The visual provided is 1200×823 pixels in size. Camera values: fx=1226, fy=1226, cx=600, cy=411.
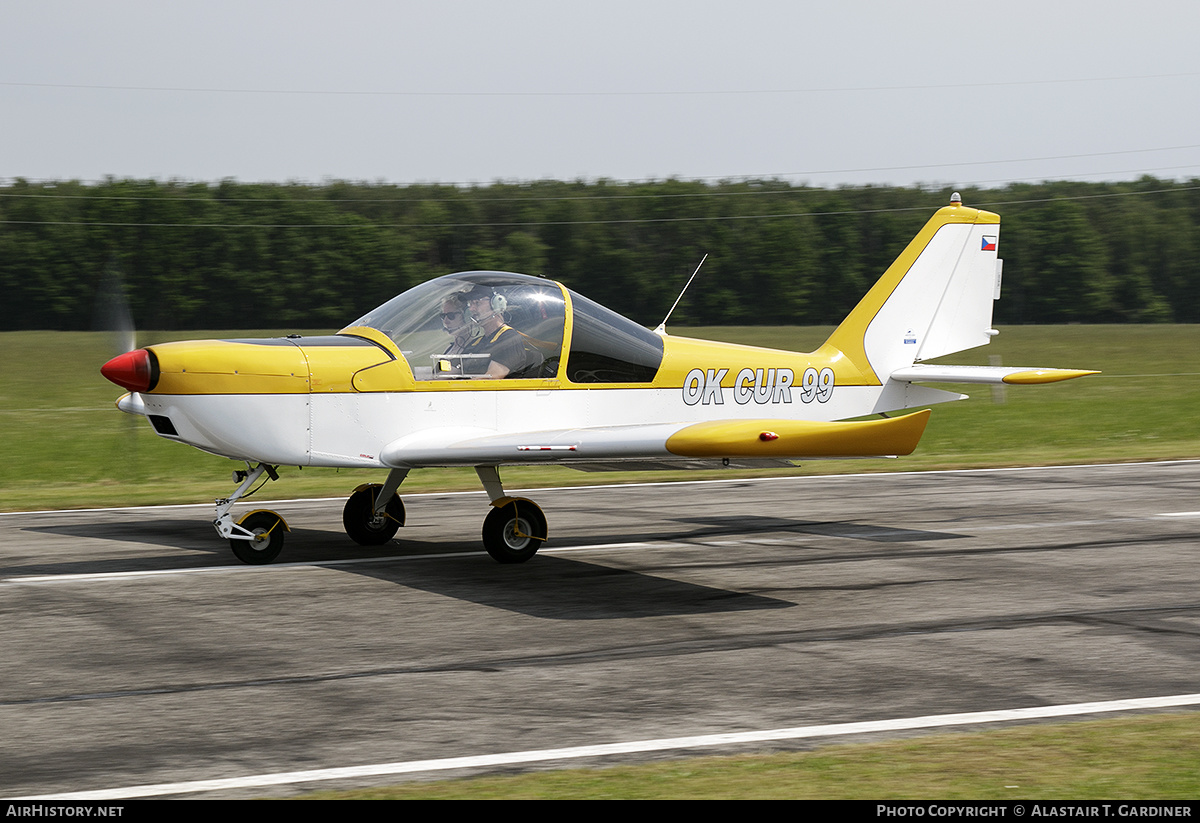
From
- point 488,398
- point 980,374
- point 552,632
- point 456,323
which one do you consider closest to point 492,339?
point 456,323

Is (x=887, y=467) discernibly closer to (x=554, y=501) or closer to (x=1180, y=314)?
(x=554, y=501)

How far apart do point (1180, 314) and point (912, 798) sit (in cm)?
8260

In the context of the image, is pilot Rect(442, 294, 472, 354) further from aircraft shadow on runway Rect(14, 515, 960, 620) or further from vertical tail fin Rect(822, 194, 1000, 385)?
vertical tail fin Rect(822, 194, 1000, 385)

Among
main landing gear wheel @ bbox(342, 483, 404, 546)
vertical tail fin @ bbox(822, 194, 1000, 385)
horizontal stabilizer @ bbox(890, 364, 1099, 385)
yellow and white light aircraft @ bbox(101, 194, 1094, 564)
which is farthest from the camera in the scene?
vertical tail fin @ bbox(822, 194, 1000, 385)

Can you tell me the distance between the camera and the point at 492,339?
11.1m

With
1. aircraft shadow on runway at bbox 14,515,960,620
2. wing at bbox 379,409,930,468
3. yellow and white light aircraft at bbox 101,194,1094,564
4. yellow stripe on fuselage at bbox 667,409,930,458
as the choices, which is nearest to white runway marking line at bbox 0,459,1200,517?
aircraft shadow on runway at bbox 14,515,960,620

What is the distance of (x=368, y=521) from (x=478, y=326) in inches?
102

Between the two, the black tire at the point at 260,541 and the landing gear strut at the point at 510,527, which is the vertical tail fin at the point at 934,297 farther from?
the black tire at the point at 260,541

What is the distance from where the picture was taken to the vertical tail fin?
44.4 feet

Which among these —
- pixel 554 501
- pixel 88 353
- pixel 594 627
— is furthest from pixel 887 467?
pixel 88 353

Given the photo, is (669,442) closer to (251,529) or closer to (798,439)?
(798,439)

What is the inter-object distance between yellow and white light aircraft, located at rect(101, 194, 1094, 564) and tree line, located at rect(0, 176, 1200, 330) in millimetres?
41880

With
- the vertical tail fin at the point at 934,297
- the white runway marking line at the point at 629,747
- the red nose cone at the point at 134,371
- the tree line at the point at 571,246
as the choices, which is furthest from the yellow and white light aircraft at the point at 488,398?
the tree line at the point at 571,246
